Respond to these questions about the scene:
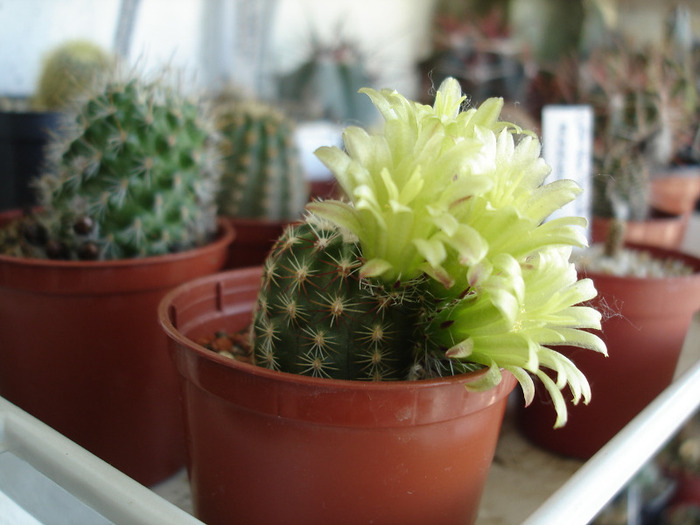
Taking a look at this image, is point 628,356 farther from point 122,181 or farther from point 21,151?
point 21,151

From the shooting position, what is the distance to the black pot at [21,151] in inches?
30.1

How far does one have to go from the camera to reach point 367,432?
370mm

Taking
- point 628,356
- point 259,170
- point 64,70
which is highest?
point 64,70

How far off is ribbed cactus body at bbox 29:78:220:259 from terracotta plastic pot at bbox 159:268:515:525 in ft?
0.68

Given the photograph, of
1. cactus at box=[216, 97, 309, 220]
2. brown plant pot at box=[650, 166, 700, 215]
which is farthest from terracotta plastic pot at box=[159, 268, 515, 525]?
brown plant pot at box=[650, 166, 700, 215]

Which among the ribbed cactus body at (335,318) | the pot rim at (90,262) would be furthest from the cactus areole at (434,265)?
the pot rim at (90,262)

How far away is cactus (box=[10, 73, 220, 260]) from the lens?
598mm

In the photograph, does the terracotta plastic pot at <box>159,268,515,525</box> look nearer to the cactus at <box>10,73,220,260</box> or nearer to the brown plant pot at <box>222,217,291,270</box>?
the cactus at <box>10,73,220,260</box>

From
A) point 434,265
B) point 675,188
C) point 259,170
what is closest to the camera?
point 434,265

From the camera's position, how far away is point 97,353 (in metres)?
0.54

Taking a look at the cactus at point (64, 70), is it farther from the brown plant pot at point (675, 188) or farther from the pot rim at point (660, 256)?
the brown plant pot at point (675, 188)

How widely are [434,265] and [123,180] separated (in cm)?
38

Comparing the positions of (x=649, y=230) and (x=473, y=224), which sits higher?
(x=473, y=224)

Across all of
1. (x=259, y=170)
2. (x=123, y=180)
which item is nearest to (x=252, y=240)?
(x=259, y=170)
